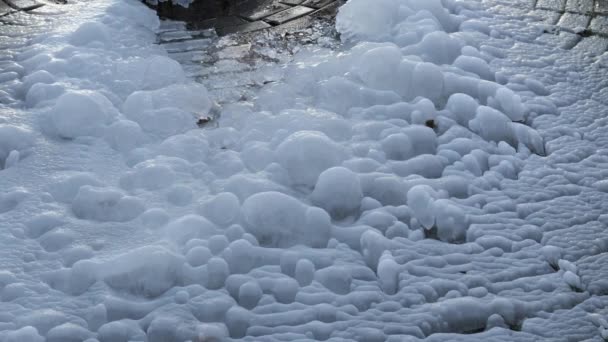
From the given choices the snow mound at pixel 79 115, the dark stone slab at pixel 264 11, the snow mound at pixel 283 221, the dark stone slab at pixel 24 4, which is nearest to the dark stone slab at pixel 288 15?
the dark stone slab at pixel 264 11

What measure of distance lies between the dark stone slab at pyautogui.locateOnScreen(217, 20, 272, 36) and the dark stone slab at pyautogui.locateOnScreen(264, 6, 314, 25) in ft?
0.19

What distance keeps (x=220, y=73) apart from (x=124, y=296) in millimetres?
1420

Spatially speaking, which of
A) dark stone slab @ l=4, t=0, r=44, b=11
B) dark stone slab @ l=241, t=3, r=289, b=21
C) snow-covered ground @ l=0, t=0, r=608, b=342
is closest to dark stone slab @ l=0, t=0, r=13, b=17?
dark stone slab @ l=4, t=0, r=44, b=11

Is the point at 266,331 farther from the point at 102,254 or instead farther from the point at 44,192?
the point at 44,192

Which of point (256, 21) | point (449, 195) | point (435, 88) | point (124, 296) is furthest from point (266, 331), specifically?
point (256, 21)

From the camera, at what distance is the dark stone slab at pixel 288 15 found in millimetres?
3930

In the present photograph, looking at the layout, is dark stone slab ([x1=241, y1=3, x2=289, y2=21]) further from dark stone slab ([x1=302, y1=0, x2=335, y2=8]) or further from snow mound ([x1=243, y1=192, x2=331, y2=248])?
snow mound ([x1=243, y1=192, x2=331, y2=248])

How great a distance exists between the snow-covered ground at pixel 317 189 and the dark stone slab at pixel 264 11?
416 mm

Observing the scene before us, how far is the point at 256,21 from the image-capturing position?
392cm

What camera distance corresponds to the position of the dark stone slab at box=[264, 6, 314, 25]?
12.9 feet

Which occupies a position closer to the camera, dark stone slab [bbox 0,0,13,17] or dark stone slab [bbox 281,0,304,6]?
dark stone slab [bbox 0,0,13,17]

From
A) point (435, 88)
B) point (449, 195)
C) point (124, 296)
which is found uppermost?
point (435, 88)

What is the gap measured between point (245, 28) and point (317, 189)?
142cm

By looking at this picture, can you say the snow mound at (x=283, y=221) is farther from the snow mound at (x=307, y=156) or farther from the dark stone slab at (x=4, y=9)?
the dark stone slab at (x=4, y=9)
